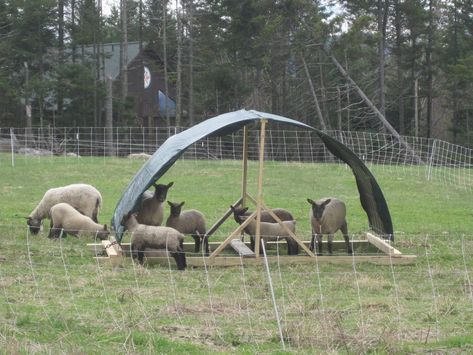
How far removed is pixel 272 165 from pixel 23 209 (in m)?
14.2

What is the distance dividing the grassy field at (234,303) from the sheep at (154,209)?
1107 mm

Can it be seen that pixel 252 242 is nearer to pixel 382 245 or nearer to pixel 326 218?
pixel 326 218

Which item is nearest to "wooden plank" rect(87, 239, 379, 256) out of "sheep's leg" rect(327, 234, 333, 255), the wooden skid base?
"sheep's leg" rect(327, 234, 333, 255)

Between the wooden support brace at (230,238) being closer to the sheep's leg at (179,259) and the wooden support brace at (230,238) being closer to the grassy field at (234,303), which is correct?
the grassy field at (234,303)

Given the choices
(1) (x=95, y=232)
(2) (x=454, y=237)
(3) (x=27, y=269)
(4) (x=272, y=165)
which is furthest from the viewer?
(4) (x=272, y=165)

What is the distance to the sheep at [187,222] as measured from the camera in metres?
12.2

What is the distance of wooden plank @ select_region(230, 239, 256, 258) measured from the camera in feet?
36.7

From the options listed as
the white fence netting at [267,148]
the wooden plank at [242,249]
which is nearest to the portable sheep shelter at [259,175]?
the wooden plank at [242,249]

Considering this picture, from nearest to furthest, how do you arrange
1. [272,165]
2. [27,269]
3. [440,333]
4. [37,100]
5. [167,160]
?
1. [440,333]
2. [27,269]
3. [167,160]
4. [272,165]
5. [37,100]

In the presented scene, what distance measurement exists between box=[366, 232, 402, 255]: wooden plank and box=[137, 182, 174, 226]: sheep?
11.2ft

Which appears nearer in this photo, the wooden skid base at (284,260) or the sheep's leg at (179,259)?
the sheep's leg at (179,259)

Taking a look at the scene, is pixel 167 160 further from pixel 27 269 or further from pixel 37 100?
pixel 37 100

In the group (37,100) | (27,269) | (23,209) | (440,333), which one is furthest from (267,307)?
(37,100)

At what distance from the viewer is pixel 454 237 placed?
552 inches
